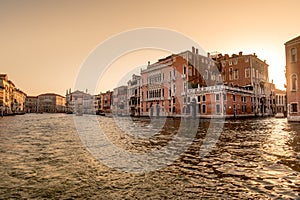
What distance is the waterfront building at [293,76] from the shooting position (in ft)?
94.8

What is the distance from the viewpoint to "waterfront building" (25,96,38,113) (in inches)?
6614

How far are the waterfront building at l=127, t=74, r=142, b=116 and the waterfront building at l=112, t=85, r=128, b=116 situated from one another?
6.23m

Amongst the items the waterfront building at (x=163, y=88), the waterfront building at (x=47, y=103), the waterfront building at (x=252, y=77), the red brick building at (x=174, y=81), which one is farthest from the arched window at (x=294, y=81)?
the waterfront building at (x=47, y=103)

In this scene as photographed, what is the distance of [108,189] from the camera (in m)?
4.86

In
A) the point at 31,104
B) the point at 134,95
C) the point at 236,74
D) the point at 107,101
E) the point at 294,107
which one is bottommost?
the point at 294,107

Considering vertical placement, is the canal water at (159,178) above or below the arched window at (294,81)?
below

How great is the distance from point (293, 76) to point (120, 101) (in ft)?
204

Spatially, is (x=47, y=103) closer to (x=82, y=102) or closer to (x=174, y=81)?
(x=82, y=102)

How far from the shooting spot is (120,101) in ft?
278

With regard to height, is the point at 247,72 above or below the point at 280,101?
above

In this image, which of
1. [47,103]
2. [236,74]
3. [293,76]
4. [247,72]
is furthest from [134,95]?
[47,103]

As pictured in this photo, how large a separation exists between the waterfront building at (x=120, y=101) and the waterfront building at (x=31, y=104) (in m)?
102

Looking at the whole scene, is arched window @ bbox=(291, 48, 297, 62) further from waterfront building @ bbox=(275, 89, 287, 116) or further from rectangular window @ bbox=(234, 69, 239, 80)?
waterfront building @ bbox=(275, 89, 287, 116)

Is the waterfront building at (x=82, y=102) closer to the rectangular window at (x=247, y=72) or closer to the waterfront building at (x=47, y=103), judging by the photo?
the waterfront building at (x=47, y=103)
